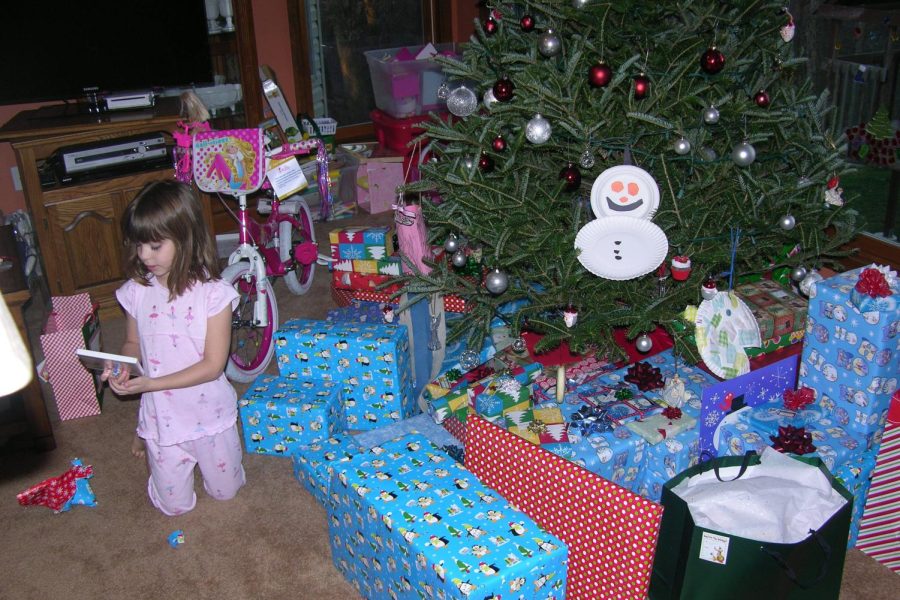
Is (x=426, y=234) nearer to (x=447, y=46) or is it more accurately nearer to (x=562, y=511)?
(x=562, y=511)

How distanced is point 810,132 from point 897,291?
2.15 feet

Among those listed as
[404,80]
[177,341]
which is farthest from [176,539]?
[404,80]

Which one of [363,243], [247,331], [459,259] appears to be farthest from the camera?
[247,331]

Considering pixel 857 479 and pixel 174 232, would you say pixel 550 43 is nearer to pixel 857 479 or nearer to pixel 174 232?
pixel 174 232

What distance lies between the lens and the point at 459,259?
267 centimetres

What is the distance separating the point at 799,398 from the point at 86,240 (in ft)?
9.70

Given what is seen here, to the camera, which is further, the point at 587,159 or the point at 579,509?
the point at 587,159

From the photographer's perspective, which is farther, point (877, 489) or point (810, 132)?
point (810, 132)

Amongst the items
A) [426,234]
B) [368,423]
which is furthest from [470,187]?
[368,423]

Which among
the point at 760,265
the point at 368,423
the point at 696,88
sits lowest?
the point at 368,423

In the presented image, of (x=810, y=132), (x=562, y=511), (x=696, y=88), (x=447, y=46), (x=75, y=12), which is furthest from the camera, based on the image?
(x=447, y=46)

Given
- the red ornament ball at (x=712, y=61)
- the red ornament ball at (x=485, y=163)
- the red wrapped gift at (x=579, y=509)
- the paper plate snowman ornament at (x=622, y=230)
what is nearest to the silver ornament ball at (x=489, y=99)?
the red ornament ball at (x=485, y=163)

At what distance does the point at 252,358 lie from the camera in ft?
11.1

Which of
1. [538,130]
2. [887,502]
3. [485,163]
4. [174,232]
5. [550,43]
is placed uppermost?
[550,43]
